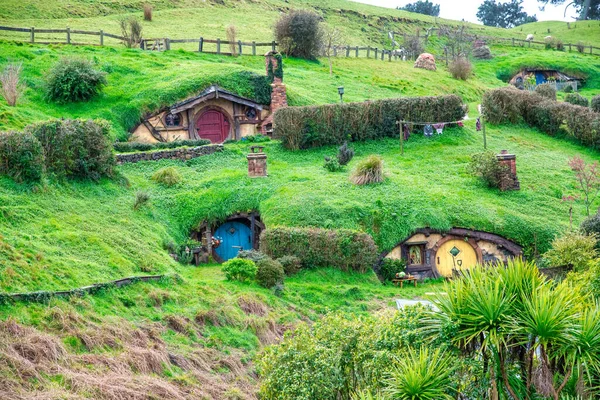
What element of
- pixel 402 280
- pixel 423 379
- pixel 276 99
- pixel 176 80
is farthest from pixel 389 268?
pixel 176 80

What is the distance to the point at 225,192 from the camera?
3450 centimetres

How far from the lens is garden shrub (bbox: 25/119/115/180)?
30234mm

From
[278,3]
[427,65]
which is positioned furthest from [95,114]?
[278,3]

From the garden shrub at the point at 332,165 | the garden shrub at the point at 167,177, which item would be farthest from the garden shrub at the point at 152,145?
the garden shrub at the point at 332,165

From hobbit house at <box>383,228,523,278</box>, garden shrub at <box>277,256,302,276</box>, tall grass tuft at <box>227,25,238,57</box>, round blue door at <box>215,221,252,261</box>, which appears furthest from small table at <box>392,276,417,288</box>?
tall grass tuft at <box>227,25,238,57</box>

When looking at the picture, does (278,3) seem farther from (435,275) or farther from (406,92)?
(435,275)

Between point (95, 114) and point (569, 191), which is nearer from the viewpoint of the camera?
point (569, 191)

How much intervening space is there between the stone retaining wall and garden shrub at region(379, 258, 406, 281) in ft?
37.1

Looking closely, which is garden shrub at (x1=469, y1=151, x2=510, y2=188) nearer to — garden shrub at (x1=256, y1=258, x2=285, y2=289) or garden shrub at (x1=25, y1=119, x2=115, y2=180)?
garden shrub at (x1=256, y1=258, x2=285, y2=289)

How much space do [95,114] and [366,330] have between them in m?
27.5

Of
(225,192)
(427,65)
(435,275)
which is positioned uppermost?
(427,65)

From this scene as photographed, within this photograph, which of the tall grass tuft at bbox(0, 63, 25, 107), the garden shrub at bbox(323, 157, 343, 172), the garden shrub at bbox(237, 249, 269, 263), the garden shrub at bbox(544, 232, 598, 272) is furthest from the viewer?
the tall grass tuft at bbox(0, 63, 25, 107)

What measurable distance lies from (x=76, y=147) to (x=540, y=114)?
29.1 m

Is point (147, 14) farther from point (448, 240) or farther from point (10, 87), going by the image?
point (448, 240)
